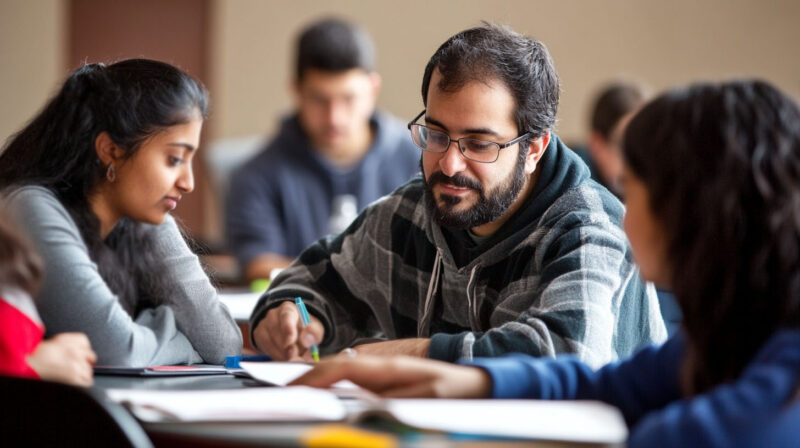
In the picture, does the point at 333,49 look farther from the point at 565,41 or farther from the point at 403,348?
the point at 403,348

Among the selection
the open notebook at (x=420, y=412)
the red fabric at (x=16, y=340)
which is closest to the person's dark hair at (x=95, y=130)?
the red fabric at (x=16, y=340)

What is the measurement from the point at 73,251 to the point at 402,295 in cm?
59

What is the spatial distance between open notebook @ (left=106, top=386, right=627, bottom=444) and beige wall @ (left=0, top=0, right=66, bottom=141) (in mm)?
5190

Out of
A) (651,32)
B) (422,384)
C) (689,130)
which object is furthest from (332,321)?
(651,32)

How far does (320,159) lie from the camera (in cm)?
371

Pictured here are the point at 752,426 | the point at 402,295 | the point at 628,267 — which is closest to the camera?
the point at 752,426

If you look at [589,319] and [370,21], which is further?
[370,21]

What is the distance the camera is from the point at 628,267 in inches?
57.6

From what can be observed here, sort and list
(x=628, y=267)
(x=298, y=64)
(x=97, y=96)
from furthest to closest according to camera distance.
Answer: (x=298, y=64), (x=97, y=96), (x=628, y=267)

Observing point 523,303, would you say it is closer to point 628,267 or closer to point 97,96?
point 628,267

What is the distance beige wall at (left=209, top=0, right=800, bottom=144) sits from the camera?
16.5 ft

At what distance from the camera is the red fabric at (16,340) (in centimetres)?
117

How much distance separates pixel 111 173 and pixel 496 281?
0.64 m

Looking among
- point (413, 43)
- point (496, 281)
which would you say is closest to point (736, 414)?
point (496, 281)
